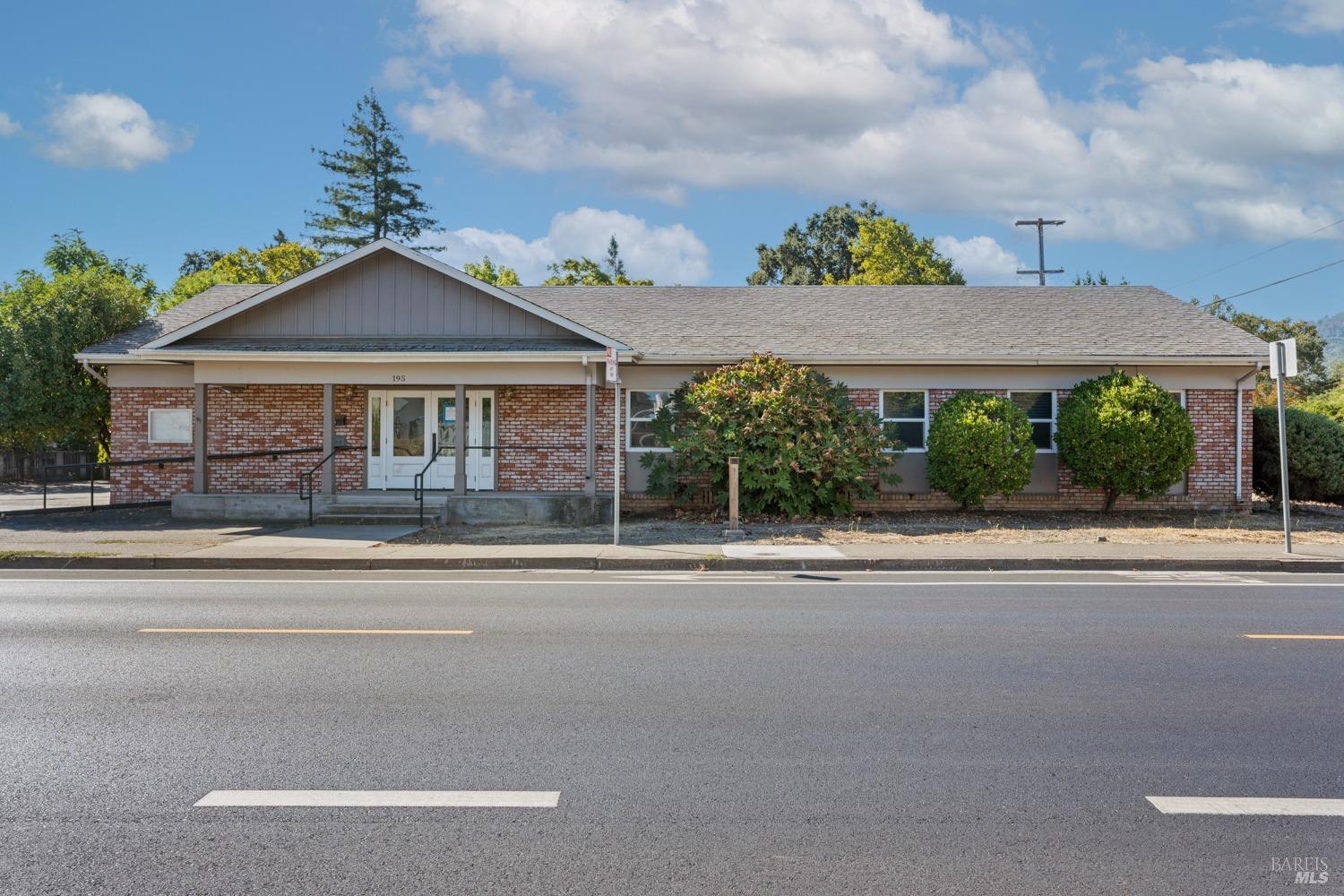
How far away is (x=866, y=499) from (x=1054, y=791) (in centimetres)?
1480

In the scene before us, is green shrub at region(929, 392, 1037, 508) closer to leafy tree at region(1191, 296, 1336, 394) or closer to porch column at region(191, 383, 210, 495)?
porch column at region(191, 383, 210, 495)

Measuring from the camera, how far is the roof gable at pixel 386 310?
1911 centimetres

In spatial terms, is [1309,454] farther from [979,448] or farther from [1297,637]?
[1297,637]

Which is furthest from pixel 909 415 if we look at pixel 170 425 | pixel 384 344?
pixel 170 425

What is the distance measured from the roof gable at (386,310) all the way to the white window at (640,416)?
2102 millimetres

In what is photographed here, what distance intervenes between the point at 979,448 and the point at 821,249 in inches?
1931

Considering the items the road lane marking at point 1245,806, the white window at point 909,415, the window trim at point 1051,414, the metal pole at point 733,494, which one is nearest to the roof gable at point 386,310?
the metal pole at point 733,494

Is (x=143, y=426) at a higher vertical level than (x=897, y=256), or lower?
lower

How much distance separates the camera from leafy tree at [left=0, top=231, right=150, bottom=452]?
22.7 m

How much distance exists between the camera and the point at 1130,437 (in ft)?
58.6

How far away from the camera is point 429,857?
3.71m

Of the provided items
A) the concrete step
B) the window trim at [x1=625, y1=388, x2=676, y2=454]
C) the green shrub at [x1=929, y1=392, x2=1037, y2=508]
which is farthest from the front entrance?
the green shrub at [x1=929, y1=392, x2=1037, y2=508]

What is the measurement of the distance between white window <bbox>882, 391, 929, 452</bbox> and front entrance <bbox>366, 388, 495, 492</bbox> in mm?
8193

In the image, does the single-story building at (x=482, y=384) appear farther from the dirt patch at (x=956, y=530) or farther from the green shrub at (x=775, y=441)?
the green shrub at (x=775, y=441)
